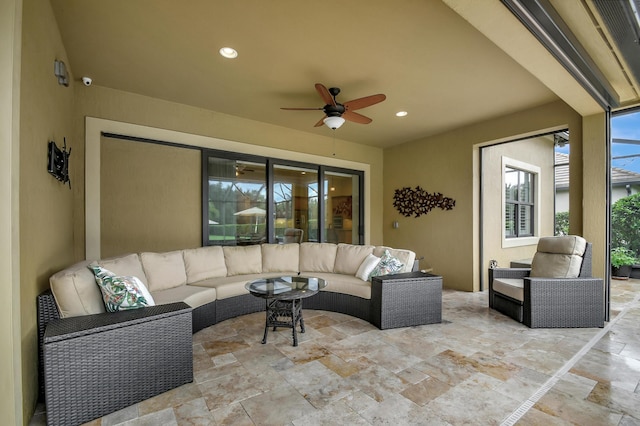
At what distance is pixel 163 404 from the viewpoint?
1.98 metres

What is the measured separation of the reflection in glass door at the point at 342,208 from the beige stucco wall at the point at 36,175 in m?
4.36

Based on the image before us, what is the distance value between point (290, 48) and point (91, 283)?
2.68 m

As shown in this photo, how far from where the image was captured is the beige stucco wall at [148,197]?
150 inches

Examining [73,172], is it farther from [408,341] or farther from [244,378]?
[408,341]

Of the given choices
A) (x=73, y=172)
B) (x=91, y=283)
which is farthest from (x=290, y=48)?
(x=73, y=172)

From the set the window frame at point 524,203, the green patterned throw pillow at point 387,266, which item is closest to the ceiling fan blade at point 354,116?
the green patterned throw pillow at point 387,266

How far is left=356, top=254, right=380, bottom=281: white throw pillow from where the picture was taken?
3857 mm

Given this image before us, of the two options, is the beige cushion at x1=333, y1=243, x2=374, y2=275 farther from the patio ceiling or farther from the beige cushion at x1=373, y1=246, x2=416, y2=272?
the patio ceiling

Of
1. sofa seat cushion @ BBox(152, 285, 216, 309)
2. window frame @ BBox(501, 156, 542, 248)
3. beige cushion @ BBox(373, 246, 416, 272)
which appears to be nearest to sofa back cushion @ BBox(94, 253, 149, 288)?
sofa seat cushion @ BBox(152, 285, 216, 309)

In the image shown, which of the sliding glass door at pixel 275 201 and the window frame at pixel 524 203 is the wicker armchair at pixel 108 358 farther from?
the window frame at pixel 524 203

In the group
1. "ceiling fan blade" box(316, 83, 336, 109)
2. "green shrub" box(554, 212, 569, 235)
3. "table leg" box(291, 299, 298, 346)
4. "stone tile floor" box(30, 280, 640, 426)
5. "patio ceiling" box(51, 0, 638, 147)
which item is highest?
"patio ceiling" box(51, 0, 638, 147)

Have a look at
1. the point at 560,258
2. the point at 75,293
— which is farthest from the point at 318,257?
the point at 560,258

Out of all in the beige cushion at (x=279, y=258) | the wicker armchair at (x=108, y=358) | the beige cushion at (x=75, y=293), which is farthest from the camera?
the beige cushion at (x=279, y=258)

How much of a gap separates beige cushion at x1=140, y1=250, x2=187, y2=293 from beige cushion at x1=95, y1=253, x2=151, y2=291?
6cm
